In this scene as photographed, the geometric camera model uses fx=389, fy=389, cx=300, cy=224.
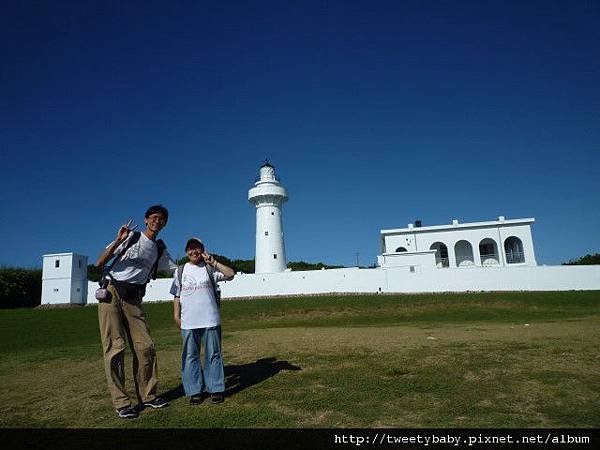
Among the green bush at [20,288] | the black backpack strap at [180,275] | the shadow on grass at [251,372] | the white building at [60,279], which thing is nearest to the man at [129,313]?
the black backpack strap at [180,275]

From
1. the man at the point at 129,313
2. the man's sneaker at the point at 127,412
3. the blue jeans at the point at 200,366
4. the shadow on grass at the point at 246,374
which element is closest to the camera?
the man's sneaker at the point at 127,412

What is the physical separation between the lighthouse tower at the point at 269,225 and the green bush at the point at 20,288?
22.8m

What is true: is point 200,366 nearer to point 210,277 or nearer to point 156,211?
point 210,277

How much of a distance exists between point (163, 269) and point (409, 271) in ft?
94.6

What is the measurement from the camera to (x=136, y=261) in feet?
14.8

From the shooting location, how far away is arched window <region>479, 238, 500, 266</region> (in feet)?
123

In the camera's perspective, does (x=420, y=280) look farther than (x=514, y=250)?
No

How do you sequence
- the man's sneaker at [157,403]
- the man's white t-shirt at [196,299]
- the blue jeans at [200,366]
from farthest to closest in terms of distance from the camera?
the man's white t-shirt at [196,299]
the blue jeans at [200,366]
the man's sneaker at [157,403]

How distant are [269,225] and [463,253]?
19.4 metres

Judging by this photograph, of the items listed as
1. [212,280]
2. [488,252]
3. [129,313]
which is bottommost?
[129,313]

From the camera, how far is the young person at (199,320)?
172 inches

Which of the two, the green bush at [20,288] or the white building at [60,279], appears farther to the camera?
the green bush at [20,288]

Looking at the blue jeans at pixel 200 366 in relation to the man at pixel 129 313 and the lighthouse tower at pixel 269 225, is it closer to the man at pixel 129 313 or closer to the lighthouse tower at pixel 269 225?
the man at pixel 129 313

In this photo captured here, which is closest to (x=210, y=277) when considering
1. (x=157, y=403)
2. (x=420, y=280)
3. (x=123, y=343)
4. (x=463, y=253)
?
(x=123, y=343)
